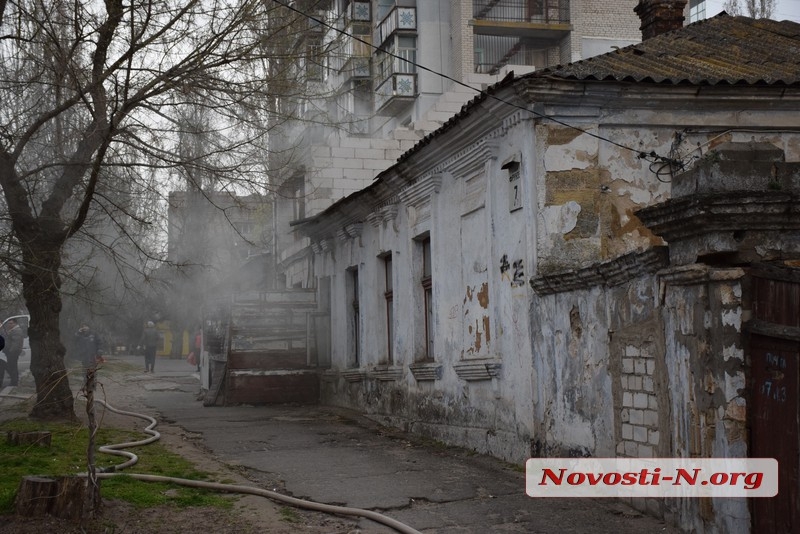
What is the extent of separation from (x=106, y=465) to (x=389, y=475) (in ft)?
10.0

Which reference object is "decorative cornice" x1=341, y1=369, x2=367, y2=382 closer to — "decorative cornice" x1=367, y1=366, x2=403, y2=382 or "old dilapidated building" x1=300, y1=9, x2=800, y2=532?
"old dilapidated building" x1=300, y1=9, x2=800, y2=532

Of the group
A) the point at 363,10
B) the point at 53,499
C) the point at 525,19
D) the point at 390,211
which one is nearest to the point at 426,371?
the point at 390,211

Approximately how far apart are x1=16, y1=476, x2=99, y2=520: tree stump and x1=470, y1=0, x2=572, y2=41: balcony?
103ft

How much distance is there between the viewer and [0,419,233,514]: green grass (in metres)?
8.30

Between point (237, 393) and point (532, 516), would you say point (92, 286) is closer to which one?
point (237, 393)

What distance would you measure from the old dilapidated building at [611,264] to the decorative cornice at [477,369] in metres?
0.05

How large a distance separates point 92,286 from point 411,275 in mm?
4937

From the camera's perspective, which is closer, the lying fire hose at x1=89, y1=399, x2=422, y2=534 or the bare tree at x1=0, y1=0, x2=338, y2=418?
the lying fire hose at x1=89, y1=399, x2=422, y2=534

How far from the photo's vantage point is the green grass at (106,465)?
27.2 ft

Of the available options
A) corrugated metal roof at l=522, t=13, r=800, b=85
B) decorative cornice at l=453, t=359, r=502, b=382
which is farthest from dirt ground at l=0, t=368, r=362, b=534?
corrugated metal roof at l=522, t=13, r=800, b=85

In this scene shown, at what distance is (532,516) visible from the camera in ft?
26.0

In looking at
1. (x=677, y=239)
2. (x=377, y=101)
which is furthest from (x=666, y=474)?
(x=377, y=101)

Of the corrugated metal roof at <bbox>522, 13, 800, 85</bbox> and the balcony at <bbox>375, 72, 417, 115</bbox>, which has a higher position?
the balcony at <bbox>375, 72, 417, 115</bbox>

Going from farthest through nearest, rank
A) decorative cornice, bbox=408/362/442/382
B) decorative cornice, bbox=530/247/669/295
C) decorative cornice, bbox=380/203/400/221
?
1. decorative cornice, bbox=380/203/400/221
2. decorative cornice, bbox=408/362/442/382
3. decorative cornice, bbox=530/247/669/295
